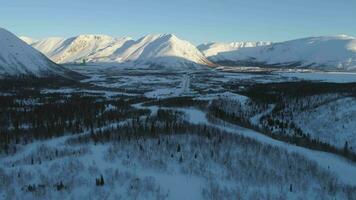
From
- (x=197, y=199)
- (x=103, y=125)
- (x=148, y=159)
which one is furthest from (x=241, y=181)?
(x=103, y=125)

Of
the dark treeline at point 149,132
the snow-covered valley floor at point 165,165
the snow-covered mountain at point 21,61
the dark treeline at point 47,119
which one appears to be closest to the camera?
the snow-covered valley floor at point 165,165

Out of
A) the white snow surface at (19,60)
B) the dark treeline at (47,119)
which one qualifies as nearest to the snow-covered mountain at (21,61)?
the white snow surface at (19,60)

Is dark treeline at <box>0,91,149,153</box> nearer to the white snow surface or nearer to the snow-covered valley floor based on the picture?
the snow-covered valley floor

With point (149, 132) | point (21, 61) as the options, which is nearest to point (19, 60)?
point (21, 61)

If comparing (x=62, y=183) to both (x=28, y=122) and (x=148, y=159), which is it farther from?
(x=28, y=122)

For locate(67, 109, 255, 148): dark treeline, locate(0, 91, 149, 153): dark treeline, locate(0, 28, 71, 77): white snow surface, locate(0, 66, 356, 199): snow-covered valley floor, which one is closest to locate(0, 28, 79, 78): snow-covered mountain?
locate(0, 28, 71, 77): white snow surface

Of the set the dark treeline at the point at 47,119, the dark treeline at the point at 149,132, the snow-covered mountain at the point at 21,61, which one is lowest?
the dark treeline at the point at 47,119

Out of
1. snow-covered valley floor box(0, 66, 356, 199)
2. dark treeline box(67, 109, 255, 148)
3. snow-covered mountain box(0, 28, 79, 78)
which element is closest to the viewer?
snow-covered valley floor box(0, 66, 356, 199)

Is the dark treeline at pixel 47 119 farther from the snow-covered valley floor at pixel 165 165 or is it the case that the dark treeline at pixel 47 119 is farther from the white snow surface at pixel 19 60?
the white snow surface at pixel 19 60
